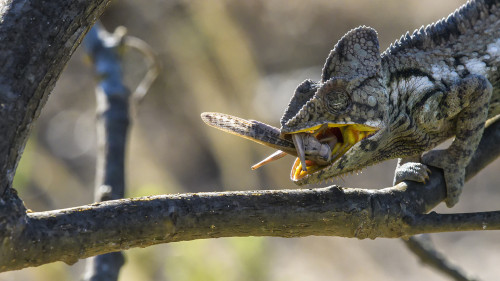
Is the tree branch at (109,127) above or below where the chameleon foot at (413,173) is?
above

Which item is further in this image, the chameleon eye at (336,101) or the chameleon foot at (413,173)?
the chameleon eye at (336,101)

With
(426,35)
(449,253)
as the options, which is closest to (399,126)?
(426,35)

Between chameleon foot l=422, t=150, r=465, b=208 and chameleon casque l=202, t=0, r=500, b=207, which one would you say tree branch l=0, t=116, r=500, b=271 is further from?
chameleon foot l=422, t=150, r=465, b=208

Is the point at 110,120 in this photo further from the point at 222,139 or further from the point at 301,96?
the point at 222,139

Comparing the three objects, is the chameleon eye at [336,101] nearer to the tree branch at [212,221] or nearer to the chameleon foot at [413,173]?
the chameleon foot at [413,173]

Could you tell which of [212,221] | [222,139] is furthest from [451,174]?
[222,139]

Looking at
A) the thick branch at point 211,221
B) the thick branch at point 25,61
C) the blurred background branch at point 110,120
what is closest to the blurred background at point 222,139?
the blurred background branch at point 110,120

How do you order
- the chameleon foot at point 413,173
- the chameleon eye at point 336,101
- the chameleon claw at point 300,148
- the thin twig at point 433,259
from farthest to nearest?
1. the thin twig at point 433,259
2. the chameleon eye at point 336,101
3. the chameleon foot at point 413,173
4. the chameleon claw at point 300,148
